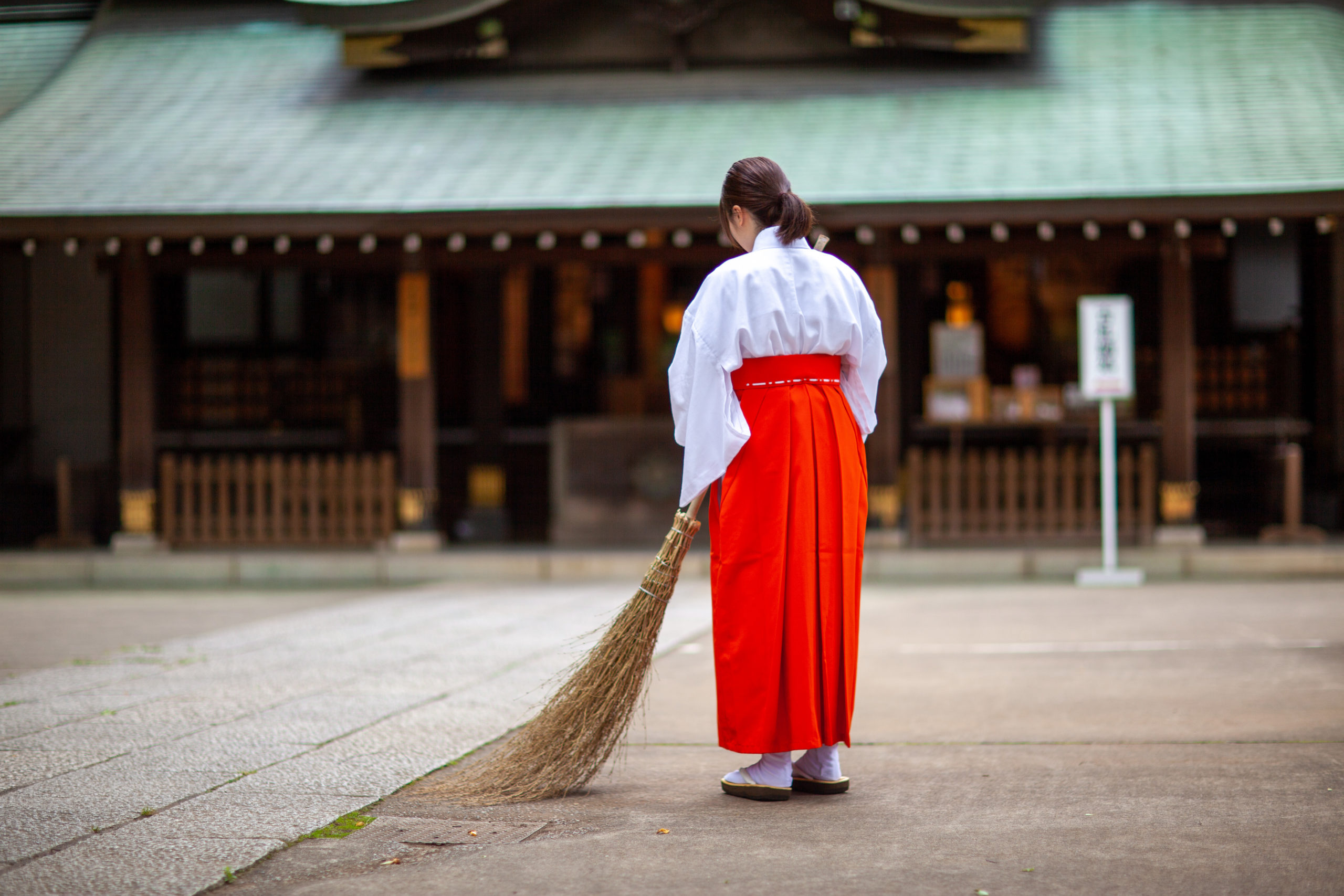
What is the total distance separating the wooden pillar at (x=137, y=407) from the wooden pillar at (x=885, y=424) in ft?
20.3

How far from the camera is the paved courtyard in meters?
2.97

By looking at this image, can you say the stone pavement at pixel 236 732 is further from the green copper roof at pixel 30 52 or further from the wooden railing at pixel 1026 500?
the green copper roof at pixel 30 52

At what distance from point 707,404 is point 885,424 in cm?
718

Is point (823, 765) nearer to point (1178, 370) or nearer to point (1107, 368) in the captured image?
point (1107, 368)

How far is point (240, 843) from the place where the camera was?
3.22 m

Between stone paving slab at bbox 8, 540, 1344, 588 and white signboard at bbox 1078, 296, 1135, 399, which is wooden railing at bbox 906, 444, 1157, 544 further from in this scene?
white signboard at bbox 1078, 296, 1135, 399

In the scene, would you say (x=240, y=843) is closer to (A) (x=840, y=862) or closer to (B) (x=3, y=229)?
(A) (x=840, y=862)

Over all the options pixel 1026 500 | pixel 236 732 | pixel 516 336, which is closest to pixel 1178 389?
pixel 1026 500

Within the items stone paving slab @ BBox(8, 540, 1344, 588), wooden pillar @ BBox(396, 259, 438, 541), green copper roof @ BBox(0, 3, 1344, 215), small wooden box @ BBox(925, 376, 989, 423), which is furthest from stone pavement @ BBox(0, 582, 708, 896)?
green copper roof @ BBox(0, 3, 1344, 215)

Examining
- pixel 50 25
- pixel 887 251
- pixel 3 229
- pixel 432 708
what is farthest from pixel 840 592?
pixel 50 25

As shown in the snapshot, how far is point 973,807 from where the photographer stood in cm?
352

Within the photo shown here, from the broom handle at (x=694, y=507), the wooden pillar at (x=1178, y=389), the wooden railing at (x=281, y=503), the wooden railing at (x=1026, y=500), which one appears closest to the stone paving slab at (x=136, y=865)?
the broom handle at (x=694, y=507)

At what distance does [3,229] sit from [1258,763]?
1012cm

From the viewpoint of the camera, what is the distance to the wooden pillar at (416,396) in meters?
11.0
